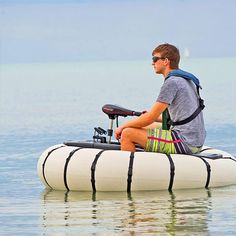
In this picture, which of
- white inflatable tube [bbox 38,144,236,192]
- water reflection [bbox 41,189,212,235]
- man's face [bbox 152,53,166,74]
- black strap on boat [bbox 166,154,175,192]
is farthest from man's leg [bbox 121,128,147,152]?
man's face [bbox 152,53,166,74]

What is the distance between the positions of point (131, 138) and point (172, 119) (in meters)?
0.41

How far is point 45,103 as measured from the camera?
28859 millimetres

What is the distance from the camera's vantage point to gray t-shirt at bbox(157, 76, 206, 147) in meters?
11.3

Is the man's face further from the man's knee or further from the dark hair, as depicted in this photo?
the man's knee

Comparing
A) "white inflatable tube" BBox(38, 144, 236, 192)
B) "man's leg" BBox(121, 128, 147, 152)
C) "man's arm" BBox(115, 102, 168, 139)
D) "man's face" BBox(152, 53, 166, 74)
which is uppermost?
"man's face" BBox(152, 53, 166, 74)

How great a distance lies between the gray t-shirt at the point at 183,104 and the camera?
37.0ft

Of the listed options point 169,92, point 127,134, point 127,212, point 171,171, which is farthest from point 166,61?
point 127,212

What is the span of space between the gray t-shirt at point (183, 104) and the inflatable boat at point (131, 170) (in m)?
0.19

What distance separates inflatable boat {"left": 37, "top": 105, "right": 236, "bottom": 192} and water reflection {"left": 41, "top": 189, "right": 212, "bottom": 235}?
94mm

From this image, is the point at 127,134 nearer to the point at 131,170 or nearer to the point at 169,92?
the point at 131,170

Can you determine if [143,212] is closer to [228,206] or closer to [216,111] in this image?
[228,206]

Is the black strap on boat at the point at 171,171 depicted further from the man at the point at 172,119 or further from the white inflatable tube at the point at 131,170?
the man at the point at 172,119

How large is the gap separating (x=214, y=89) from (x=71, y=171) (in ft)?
77.8

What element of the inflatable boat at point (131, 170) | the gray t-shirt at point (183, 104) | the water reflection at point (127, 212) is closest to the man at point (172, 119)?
the gray t-shirt at point (183, 104)
